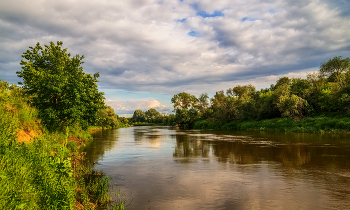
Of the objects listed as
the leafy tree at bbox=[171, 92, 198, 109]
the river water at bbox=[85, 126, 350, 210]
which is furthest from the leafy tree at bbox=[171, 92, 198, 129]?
the river water at bbox=[85, 126, 350, 210]

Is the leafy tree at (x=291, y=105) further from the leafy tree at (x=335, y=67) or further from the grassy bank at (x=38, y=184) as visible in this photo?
the grassy bank at (x=38, y=184)

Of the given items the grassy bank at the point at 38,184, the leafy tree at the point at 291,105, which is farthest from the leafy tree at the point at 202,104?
the grassy bank at the point at 38,184

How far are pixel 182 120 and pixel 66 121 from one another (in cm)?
7452

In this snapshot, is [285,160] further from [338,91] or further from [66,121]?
[338,91]

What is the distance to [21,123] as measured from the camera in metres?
15.0

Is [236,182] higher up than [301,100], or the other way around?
[301,100]

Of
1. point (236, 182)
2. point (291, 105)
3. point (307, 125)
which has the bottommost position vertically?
point (236, 182)

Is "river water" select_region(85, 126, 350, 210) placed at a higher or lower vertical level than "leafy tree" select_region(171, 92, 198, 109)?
lower

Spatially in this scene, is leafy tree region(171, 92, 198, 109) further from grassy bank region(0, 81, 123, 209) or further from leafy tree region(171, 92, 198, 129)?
grassy bank region(0, 81, 123, 209)

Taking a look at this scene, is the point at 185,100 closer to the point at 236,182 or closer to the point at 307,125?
the point at 307,125

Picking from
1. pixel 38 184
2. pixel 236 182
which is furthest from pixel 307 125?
pixel 38 184

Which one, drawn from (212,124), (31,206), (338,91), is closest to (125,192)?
(31,206)

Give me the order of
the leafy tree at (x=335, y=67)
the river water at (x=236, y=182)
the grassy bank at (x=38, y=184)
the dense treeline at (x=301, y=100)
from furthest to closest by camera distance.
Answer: the leafy tree at (x=335, y=67), the dense treeline at (x=301, y=100), the river water at (x=236, y=182), the grassy bank at (x=38, y=184)

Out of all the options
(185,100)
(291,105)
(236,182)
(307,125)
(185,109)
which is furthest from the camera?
(185,100)
